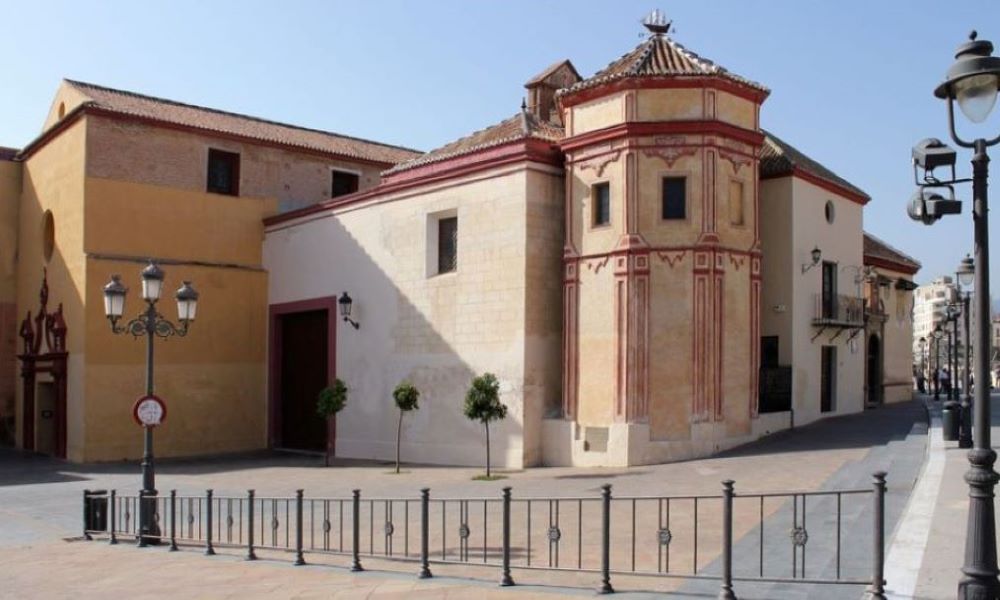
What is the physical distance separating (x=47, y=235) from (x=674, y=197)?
19662mm

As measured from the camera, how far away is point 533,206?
A: 20312mm

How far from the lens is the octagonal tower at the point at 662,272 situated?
740 inches

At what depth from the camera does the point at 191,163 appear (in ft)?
89.8

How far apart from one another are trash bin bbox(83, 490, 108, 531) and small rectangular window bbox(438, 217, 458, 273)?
9.85 m

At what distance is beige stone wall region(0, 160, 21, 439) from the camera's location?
30.1m

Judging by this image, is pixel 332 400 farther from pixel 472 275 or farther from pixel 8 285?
pixel 8 285

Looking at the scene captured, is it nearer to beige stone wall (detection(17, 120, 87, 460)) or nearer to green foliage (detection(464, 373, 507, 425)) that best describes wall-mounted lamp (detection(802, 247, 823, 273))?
green foliage (detection(464, 373, 507, 425))

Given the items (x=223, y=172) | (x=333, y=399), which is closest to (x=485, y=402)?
(x=333, y=399)

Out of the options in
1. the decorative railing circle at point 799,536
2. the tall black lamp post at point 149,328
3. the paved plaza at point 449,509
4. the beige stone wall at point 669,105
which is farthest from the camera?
the beige stone wall at point 669,105

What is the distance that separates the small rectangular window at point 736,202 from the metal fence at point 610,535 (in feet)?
26.8

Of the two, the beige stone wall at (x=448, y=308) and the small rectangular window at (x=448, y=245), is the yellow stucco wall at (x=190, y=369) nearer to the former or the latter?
the beige stone wall at (x=448, y=308)

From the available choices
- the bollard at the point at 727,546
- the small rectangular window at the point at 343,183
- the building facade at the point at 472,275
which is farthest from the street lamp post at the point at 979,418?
the small rectangular window at the point at 343,183

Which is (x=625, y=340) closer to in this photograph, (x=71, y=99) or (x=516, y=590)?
(x=516, y=590)

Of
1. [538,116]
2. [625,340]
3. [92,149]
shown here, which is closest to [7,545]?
[625,340]
